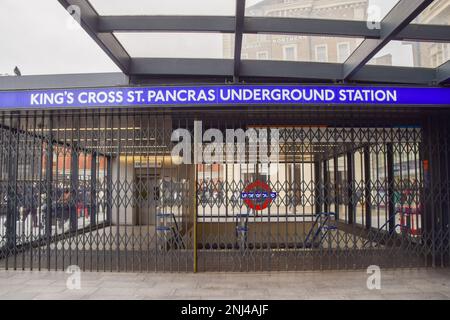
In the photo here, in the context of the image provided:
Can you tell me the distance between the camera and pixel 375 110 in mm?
7398

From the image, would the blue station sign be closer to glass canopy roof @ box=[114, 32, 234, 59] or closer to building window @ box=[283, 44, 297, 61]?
glass canopy roof @ box=[114, 32, 234, 59]

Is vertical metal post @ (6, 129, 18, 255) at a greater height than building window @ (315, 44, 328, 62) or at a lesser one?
lesser

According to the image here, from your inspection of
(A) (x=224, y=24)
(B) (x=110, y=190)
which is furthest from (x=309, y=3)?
(B) (x=110, y=190)

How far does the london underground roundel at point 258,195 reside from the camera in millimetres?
8164

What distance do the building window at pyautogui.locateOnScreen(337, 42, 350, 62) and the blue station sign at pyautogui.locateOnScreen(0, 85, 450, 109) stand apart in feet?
3.36

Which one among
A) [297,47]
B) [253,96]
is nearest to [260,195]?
[253,96]

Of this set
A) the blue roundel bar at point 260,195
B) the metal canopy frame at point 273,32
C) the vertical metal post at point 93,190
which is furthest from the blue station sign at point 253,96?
the blue roundel bar at point 260,195

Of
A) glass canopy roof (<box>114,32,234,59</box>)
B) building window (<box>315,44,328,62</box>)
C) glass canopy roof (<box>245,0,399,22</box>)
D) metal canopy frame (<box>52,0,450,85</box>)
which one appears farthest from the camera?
building window (<box>315,44,328,62</box>)

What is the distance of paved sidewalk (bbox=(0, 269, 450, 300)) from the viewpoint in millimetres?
6012

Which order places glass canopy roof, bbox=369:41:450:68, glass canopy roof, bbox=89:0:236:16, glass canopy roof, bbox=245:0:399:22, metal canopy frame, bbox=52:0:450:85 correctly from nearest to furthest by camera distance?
glass canopy roof, bbox=89:0:236:16
metal canopy frame, bbox=52:0:450:85
glass canopy roof, bbox=245:0:399:22
glass canopy roof, bbox=369:41:450:68

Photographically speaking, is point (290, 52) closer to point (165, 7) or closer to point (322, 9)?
point (322, 9)

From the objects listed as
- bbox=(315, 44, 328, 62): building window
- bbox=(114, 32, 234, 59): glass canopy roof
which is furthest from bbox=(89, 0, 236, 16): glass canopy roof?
bbox=(315, 44, 328, 62): building window
